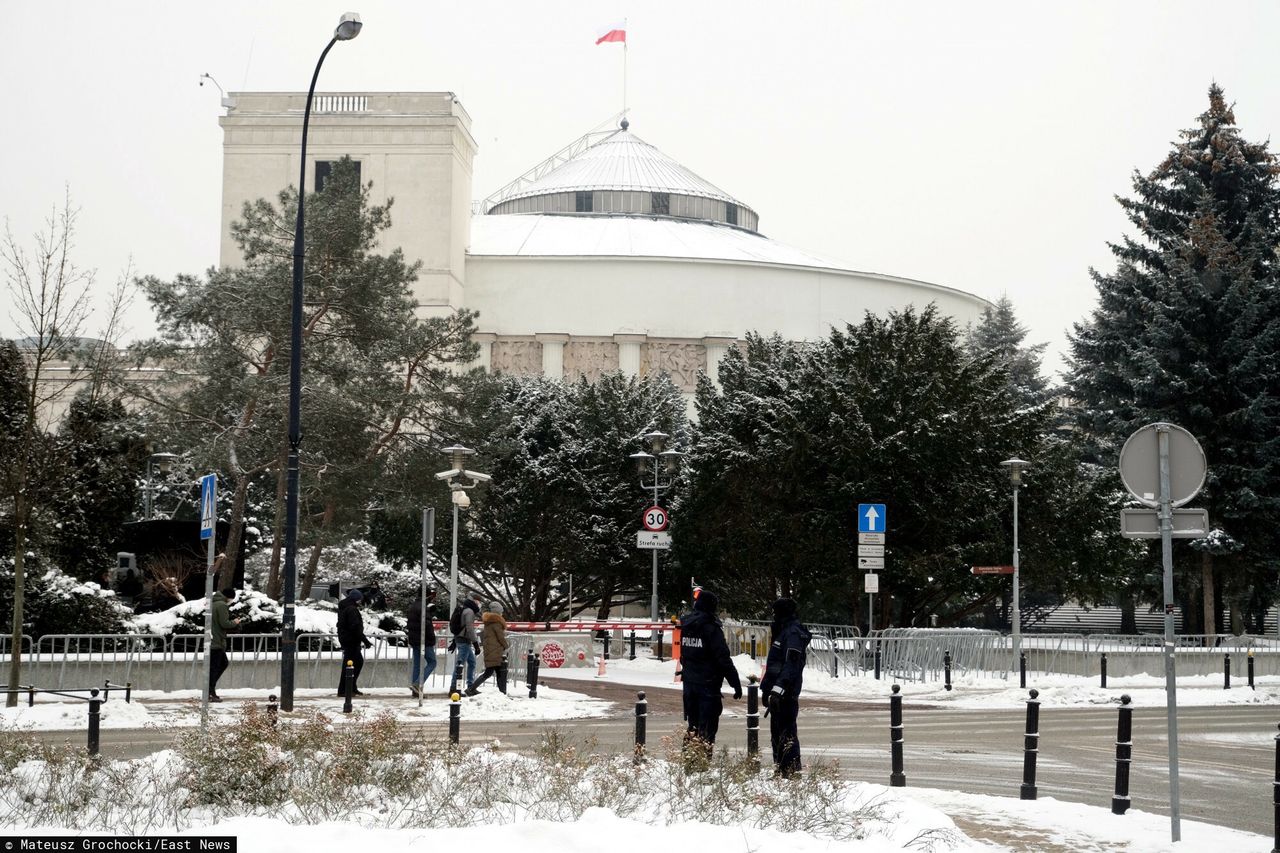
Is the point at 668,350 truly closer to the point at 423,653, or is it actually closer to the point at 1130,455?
the point at 423,653

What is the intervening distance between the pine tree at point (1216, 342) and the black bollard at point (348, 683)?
29808 millimetres

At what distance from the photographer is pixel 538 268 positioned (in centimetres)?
8125

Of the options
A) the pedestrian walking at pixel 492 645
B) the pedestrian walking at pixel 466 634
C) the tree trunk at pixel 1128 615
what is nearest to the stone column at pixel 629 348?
the tree trunk at pixel 1128 615

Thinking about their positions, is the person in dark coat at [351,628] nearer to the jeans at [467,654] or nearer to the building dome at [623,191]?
the jeans at [467,654]

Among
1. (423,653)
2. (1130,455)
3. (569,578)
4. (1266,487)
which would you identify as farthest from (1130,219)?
(1130,455)

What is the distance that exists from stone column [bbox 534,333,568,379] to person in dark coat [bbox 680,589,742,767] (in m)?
65.6

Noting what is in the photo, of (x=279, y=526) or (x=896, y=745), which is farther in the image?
(x=279, y=526)

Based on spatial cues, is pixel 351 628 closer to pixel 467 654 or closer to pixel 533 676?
pixel 467 654

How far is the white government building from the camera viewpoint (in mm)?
76625

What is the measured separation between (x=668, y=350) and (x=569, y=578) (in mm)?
27177

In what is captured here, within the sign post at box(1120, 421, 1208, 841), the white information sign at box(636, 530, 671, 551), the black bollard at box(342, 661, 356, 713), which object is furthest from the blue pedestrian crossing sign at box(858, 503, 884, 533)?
the sign post at box(1120, 421, 1208, 841)

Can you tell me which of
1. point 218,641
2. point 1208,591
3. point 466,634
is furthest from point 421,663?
point 1208,591

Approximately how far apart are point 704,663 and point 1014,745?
699 centimetres

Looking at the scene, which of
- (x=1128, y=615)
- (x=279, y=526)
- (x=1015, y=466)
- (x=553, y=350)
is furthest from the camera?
(x=553, y=350)
